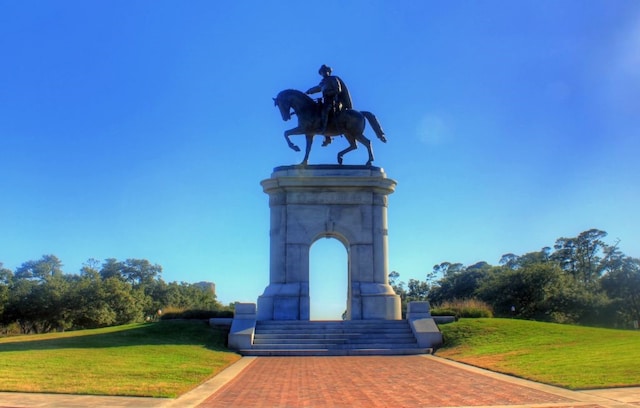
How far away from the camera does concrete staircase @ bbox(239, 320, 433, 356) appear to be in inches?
819

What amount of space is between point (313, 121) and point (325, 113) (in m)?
0.75

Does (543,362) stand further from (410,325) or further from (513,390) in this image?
(410,325)

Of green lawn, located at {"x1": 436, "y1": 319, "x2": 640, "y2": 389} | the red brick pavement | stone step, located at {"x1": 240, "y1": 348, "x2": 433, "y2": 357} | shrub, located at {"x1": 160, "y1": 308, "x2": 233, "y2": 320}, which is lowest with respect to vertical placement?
the red brick pavement

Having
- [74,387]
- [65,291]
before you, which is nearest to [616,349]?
[74,387]

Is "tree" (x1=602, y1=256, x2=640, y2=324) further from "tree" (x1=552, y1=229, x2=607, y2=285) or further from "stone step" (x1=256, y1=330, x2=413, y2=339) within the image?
"stone step" (x1=256, y1=330, x2=413, y2=339)

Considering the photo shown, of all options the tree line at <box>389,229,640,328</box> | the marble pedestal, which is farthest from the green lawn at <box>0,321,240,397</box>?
the tree line at <box>389,229,640,328</box>

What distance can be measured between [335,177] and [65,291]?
1829 inches

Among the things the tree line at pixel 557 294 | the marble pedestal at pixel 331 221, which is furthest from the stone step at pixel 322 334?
the tree line at pixel 557 294

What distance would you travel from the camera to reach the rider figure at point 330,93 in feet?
91.2

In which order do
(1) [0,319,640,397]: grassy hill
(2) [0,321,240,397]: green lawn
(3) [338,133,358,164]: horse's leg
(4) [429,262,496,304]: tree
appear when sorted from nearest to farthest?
(2) [0,321,240,397]: green lawn < (1) [0,319,640,397]: grassy hill < (3) [338,133,358,164]: horse's leg < (4) [429,262,496,304]: tree

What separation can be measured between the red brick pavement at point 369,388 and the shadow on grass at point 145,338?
523 cm

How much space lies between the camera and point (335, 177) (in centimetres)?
2728

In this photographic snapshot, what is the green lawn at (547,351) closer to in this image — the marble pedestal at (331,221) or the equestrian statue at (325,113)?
the marble pedestal at (331,221)

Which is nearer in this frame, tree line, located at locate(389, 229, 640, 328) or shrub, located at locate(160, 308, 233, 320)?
shrub, located at locate(160, 308, 233, 320)
